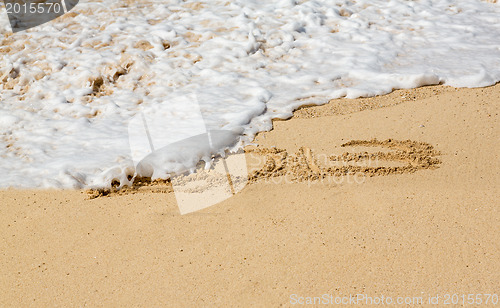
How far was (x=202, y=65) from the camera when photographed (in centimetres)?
476

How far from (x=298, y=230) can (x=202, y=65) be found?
2.57 m

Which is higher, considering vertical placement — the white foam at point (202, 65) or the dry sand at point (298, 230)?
the white foam at point (202, 65)

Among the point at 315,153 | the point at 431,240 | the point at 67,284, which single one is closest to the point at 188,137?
the point at 315,153

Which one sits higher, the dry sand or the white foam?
the white foam

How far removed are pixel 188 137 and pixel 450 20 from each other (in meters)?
3.42

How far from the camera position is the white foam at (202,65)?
150 inches

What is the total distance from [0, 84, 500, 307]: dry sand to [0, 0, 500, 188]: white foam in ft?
1.64

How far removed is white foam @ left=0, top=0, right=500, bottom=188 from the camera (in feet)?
12.5

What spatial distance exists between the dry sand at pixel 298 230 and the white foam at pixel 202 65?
50cm

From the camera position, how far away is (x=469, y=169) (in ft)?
9.87

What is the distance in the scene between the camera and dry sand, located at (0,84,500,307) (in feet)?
7.77

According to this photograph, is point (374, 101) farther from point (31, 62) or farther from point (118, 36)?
point (31, 62)

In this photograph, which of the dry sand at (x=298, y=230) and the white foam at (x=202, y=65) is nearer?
the dry sand at (x=298, y=230)

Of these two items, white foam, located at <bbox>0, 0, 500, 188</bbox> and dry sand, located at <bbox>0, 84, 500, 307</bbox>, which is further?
white foam, located at <bbox>0, 0, 500, 188</bbox>
